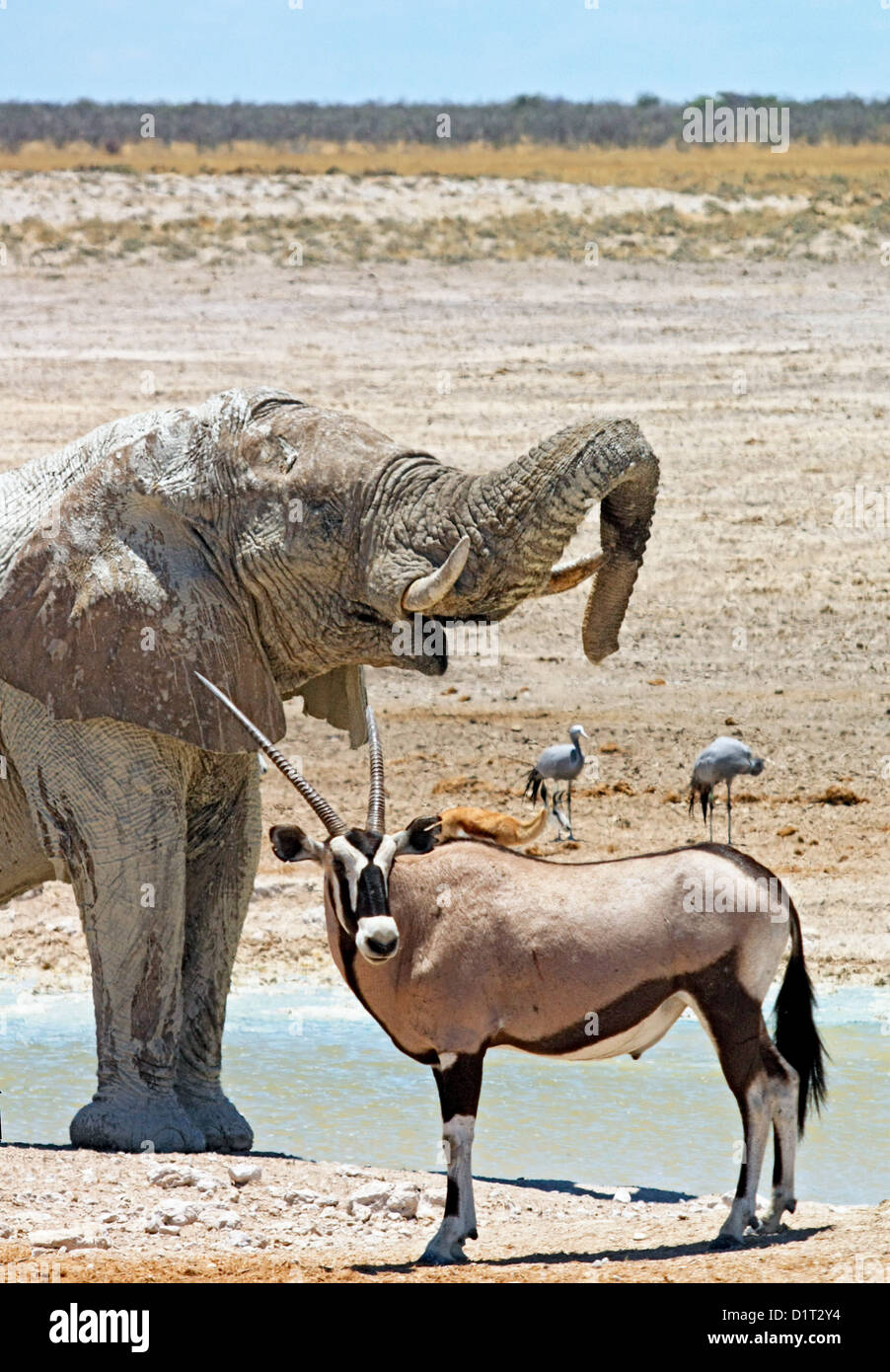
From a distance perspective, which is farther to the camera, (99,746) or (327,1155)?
(327,1155)

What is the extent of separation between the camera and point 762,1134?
21.4 feet

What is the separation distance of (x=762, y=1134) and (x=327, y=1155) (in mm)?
2404

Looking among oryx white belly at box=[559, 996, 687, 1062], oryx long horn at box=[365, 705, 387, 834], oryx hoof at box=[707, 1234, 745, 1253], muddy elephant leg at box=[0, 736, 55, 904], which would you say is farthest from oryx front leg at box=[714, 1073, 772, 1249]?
muddy elephant leg at box=[0, 736, 55, 904]

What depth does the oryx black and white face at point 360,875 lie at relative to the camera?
6070 mm

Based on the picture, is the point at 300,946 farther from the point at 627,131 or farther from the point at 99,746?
the point at 627,131

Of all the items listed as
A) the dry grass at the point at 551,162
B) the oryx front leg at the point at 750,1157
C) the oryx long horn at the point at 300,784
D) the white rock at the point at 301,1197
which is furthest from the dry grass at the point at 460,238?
the oryx front leg at the point at 750,1157

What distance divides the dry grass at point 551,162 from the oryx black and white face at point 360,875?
24447 millimetres

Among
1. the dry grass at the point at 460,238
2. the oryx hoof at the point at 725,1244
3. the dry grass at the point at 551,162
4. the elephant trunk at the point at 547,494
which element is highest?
the dry grass at the point at 551,162

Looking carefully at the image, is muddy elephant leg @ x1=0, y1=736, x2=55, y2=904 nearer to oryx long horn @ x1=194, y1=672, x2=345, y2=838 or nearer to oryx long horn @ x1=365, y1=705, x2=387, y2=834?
oryx long horn @ x1=194, y1=672, x2=345, y2=838

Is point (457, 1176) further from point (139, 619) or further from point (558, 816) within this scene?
point (558, 816)

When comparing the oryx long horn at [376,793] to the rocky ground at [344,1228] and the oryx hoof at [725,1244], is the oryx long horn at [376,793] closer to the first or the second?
the rocky ground at [344,1228]

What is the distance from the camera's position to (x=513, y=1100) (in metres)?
9.30

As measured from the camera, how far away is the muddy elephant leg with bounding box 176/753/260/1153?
8.12 m

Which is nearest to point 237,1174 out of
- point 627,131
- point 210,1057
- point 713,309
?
point 210,1057
